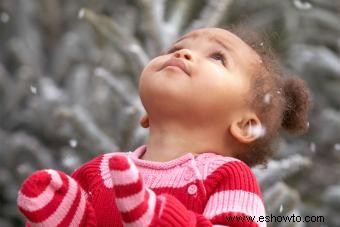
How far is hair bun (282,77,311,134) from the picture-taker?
1.78 m

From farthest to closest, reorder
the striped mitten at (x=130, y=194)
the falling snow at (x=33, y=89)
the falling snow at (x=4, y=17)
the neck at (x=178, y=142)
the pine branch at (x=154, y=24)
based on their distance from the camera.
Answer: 1. the falling snow at (x=4, y=17)
2. the falling snow at (x=33, y=89)
3. the pine branch at (x=154, y=24)
4. the neck at (x=178, y=142)
5. the striped mitten at (x=130, y=194)

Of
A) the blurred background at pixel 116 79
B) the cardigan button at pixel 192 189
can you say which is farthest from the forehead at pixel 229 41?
the blurred background at pixel 116 79

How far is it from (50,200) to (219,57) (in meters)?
0.57

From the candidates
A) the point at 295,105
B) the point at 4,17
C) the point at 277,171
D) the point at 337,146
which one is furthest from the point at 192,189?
the point at 4,17

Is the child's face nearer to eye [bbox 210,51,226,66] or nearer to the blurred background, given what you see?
eye [bbox 210,51,226,66]

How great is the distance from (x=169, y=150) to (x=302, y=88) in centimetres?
50

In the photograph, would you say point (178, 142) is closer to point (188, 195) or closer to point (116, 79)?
point (188, 195)

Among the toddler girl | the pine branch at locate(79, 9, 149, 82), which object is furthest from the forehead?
the pine branch at locate(79, 9, 149, 82)

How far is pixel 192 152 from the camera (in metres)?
1.52

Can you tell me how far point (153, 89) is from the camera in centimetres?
149

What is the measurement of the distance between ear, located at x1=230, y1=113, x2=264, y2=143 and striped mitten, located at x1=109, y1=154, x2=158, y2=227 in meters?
0.44

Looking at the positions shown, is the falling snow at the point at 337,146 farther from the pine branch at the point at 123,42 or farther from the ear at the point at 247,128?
the ear at the point at 247,128

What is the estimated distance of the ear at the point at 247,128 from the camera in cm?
157

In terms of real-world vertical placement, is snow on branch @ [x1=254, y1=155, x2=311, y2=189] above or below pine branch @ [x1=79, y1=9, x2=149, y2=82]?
below
